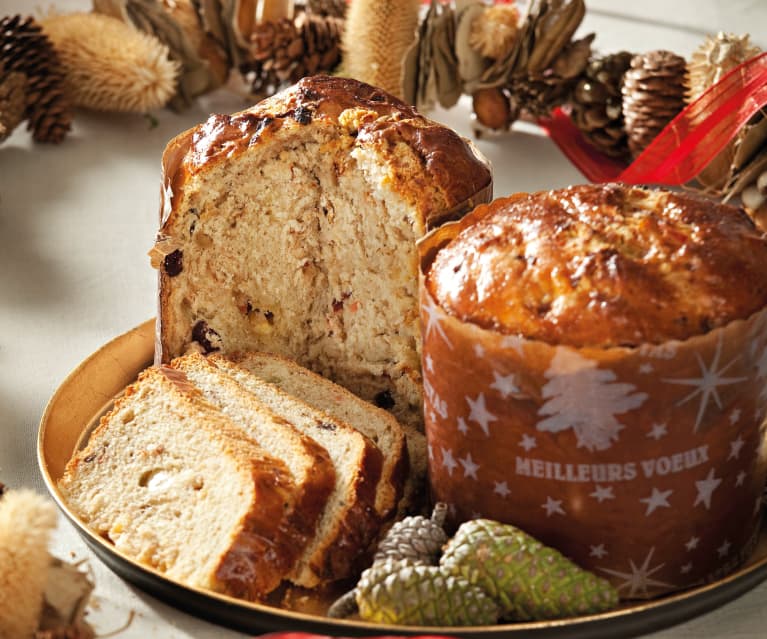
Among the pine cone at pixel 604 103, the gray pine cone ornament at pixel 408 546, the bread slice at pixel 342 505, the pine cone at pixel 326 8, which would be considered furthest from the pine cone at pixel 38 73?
the gray pine cone ornament at pixel 408 546

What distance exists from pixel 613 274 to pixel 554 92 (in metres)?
2.05

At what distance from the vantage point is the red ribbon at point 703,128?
290 centimetres

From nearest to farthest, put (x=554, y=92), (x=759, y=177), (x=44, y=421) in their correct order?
1. (x=44, y=421)
2. (x=759, y=177)
3. (x=554, y=92)

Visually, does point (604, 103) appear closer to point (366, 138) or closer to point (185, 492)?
point (366, 138)

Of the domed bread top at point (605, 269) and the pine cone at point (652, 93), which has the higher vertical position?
the domed bread top at point (605, 269)

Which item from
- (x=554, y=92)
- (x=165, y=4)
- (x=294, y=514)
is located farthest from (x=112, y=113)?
(x=294, y=514)

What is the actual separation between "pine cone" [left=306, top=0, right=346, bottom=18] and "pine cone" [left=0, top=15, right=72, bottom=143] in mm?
945

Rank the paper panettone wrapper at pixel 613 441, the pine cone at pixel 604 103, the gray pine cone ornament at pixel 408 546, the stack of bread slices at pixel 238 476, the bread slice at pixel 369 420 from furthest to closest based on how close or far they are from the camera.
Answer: the pine cone at pixel 604 103 → the bread slice at pixel 369 420 → the stack of bread slices at pixel 238 476 → the gray pine cone ornament at pixel 408 546 → the paper panettone wrapper at pixel 613 441

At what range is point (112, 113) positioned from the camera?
431cm

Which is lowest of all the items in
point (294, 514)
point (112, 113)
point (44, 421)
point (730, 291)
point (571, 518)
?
point (112, 113)

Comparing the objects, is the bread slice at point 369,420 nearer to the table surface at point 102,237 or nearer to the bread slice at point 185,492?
the bread slice at point 185,492

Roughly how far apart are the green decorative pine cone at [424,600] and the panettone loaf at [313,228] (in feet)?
2.12

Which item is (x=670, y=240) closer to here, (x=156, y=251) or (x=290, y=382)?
(x=290, y=382)

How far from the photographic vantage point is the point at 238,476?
1.92m
